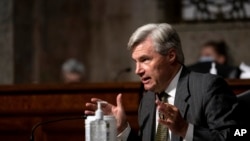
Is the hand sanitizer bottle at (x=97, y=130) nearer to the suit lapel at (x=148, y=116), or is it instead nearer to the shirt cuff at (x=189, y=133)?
the shirt cuff at (x=189, y=133)

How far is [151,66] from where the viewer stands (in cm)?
398

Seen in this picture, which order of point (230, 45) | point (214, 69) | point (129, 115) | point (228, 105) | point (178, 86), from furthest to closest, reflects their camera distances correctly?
1. point (230, 45)
2. point (214, 69)
3. point (129, 115)
4. point (178, 86)
5. point (228, 105)

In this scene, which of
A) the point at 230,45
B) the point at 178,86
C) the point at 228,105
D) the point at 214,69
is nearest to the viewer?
the point at 228,105

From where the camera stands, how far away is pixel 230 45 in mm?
9461

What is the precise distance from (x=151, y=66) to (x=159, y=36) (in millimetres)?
176

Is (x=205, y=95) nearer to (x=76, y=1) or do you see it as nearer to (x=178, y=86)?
(x=178, y=86)

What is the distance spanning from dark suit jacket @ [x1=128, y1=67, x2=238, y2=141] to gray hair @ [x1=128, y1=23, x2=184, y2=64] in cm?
21

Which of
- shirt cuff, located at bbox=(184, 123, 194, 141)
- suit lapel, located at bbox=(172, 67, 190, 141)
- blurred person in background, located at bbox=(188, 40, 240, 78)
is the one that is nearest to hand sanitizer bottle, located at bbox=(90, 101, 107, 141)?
shirt cuff, located at bbox=(184, 123, 194, 141)

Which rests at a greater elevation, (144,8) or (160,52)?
(144,8)

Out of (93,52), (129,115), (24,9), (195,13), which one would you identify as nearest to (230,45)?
(195,13)

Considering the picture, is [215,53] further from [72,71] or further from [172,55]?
[172,55]

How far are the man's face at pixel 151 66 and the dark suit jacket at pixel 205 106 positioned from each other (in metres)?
0.10

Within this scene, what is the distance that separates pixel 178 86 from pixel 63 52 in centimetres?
592

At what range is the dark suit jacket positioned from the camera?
368 cm
